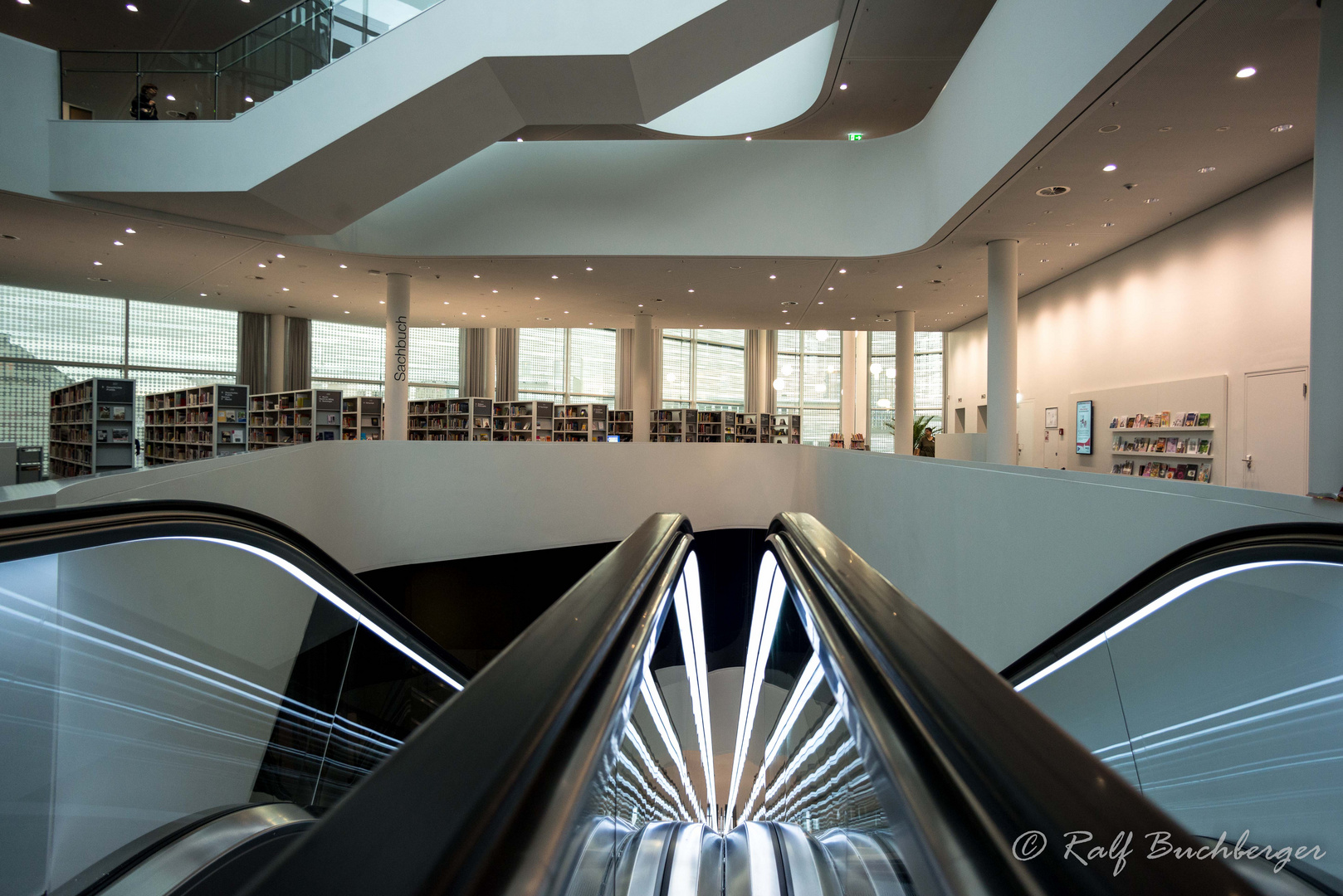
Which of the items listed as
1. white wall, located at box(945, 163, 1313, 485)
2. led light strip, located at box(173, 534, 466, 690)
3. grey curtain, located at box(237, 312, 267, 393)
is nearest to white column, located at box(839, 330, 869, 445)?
white wall, located at box(945, 163, 1313, 485)

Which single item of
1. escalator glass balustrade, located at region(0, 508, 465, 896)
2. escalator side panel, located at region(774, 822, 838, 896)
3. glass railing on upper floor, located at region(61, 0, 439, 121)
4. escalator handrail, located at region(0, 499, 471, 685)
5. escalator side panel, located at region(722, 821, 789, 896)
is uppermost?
glass railing on upper floor, located at region(61, 0, 439, 121)

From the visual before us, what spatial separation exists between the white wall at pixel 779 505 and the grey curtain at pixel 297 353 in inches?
377

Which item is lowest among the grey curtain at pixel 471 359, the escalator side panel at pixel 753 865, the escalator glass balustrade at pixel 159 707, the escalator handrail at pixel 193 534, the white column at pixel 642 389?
the escalator side panel at pixel 753 865

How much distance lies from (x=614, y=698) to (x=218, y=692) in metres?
2.09

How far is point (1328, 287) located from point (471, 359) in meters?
19.2

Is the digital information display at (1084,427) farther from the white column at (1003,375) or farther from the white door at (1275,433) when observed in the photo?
the white door at (1275,433)

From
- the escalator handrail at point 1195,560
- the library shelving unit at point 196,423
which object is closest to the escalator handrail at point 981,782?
the escalator handrail at point 1195,560

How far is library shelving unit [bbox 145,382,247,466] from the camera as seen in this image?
11508 mm

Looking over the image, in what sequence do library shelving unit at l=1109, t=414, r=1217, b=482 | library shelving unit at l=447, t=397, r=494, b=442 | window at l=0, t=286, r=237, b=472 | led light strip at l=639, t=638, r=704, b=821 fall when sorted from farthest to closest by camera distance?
library shelving unit at l=447, t=397, r=494, b=442
window at l=0, t=286, r=237, b=472
library shelving unit at l=1109, t=414, r=1217, b=482
led light strip at l=639, t=638, r=704, b=821

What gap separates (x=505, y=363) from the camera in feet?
68.9

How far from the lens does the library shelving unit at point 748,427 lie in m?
19.3

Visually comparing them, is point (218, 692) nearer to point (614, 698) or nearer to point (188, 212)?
point (614, 698)

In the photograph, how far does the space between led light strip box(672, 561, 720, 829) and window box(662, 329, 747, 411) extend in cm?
2188

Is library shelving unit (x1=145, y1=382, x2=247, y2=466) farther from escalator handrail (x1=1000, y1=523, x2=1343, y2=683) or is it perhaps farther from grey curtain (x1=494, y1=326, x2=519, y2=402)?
escalator handrail (x1=1000, y1=523, x2=1343, y2=683)
